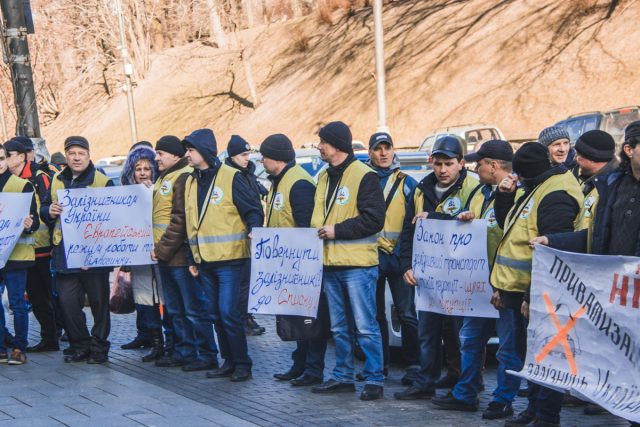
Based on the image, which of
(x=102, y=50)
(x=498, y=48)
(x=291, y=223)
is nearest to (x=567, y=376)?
(x=291, y=223)

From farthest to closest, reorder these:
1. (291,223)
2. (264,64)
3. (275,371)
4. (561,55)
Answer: (264,64) → (561,55) → (275,371) → (291,223)

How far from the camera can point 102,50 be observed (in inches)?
2394

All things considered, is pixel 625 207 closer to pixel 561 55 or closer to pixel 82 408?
pixel 82 408

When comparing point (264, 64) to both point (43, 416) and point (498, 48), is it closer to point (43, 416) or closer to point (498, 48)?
point (498, 48)

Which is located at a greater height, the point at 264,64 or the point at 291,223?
the point at 264,64

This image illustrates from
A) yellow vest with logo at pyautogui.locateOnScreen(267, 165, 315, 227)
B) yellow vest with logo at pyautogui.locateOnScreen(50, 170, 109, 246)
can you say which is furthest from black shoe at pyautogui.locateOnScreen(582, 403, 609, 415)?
yellow vest with logo at pyautogui.locateOnScreen(50, 170, 109, 246)

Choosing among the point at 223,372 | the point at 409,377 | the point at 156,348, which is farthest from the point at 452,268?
the point at 156,348

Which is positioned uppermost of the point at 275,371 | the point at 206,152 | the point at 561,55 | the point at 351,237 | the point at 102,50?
the point at 102,50

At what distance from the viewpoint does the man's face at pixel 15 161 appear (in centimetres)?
1062

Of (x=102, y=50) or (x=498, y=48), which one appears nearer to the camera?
(x=498, y=48)

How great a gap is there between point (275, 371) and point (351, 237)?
195 cm

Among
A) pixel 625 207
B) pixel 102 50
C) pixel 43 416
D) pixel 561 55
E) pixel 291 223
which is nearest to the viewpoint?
pixel 625 207

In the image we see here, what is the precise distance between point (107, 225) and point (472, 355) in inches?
161

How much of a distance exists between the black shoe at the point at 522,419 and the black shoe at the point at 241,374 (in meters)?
2.64
